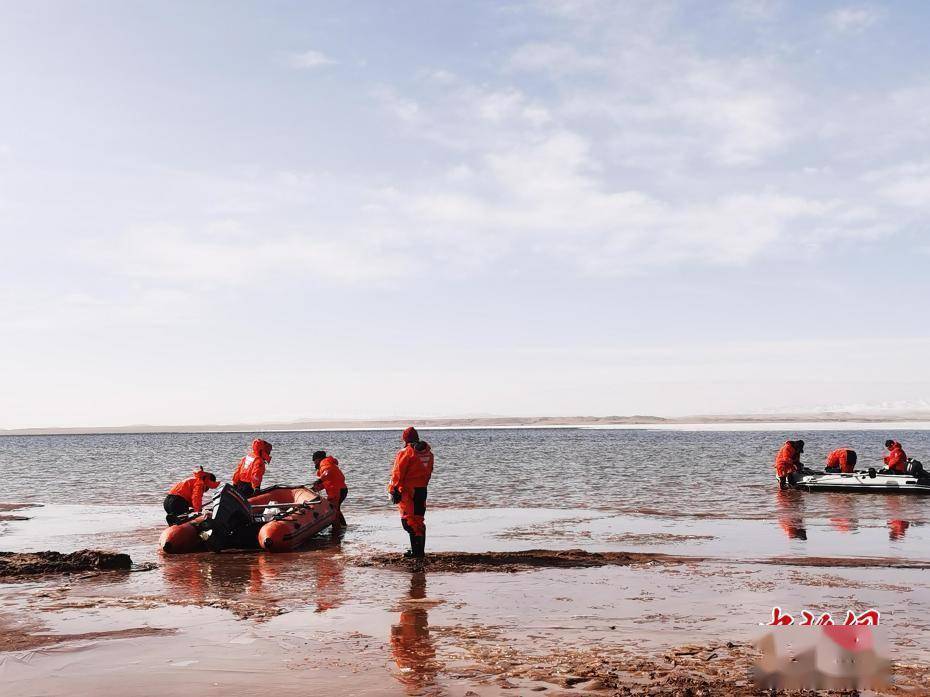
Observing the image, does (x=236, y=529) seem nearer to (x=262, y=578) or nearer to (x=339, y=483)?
(x=262, y=578)

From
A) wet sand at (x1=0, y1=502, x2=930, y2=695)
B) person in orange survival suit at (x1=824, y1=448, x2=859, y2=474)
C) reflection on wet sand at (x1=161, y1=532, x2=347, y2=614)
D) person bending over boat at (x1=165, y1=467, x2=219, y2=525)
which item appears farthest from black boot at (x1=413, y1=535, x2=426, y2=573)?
person in orange survival suit at (x1=824, y1=448, x2=859, y2=474)

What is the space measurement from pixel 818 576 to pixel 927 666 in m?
4.25

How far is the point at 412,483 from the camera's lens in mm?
11234

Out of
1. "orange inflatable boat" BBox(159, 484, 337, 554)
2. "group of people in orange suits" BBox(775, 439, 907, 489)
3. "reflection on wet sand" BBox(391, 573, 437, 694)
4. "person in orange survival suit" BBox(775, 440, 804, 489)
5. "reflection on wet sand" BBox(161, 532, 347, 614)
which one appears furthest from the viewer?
"person in orange survival suit" BBox(775, 440, 804, 489)

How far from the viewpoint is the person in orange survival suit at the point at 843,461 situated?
76.4 ft

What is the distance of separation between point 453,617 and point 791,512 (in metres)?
13.0

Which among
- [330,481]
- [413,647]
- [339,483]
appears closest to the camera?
[413,647]

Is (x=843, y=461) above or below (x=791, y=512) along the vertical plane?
above

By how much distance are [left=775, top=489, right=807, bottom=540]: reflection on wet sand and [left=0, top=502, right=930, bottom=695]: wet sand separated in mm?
1103

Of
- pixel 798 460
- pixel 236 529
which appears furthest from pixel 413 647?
pixel 798 460

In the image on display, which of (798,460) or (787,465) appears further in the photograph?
(798,460)

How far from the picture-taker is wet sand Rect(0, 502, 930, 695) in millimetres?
5766

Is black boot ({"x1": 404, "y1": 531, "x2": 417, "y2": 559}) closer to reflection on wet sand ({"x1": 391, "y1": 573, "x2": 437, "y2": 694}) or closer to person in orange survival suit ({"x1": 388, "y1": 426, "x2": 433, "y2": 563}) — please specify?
person in orange survival suit ({"x1": 388, "y1": 426, "x2": 433, "y2": 563})

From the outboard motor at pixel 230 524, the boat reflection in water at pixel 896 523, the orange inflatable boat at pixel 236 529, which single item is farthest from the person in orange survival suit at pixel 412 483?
the boat reflection in water at pixel 896 523
